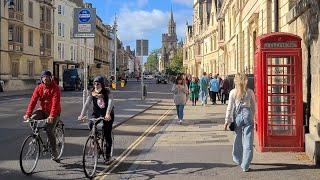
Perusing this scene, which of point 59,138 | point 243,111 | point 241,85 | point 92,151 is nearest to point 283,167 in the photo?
point 243,111

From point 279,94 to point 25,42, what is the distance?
49.2 metres

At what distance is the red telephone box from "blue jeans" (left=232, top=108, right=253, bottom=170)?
113 centimetres

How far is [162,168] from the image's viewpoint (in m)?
9.55

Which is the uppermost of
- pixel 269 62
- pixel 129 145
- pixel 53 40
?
pixel 53 40

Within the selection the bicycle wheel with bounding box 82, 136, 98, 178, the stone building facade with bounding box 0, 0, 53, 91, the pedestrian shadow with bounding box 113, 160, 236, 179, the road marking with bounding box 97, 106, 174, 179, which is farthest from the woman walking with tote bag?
the stone building facade with bounding box 0, 0, 53, 91

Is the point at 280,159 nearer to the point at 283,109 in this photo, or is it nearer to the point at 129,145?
the point at 283,109

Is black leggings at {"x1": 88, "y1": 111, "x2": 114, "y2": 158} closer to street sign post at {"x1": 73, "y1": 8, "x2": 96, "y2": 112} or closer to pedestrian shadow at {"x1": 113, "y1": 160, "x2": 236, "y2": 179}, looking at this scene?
pedestrian shadow at {"x1": 113, "y1": 160, "x2": 236, "y2": 179}

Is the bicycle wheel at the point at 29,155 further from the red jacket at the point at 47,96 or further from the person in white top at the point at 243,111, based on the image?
the person in white top at the point at 243,111

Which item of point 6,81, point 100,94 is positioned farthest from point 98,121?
point 6,81

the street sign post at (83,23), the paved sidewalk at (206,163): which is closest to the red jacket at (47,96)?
the paved sidewalk at (206,163)

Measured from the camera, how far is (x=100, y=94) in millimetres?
9539

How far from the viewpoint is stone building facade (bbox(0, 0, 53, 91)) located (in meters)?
51.8

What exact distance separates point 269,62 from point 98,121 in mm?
3624

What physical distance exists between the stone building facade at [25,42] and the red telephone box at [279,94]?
1710 inches
